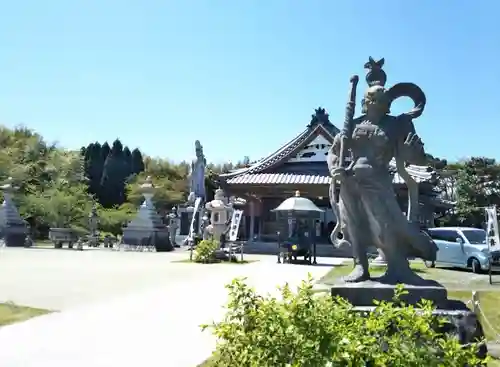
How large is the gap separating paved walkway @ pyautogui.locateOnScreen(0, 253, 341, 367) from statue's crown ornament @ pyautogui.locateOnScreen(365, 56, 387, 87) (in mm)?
3728

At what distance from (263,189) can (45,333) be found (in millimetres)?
24350

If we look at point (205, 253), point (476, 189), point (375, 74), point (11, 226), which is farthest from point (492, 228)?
point (476, 189)

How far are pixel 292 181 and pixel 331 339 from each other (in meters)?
26.8

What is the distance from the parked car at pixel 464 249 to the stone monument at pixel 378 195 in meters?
12.0

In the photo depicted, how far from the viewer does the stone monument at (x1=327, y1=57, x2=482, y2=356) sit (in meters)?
5.43

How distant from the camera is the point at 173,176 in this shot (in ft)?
196

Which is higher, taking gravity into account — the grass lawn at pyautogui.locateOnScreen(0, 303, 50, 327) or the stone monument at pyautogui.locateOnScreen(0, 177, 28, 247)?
the stone monument at pyautogui.locateOnScreen(0, 177, 28, 247)

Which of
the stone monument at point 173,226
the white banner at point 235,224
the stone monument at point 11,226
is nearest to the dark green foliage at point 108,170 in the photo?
the stone monument at point 173,226

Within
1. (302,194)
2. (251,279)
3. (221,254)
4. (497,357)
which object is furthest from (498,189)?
(497,357)

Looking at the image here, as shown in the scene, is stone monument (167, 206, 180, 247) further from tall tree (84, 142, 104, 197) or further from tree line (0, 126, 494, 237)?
tall tree (84, 142, 104, 197)

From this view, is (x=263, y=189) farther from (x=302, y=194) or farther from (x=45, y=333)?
(x=45, y=333)

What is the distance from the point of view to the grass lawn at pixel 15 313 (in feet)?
24.0

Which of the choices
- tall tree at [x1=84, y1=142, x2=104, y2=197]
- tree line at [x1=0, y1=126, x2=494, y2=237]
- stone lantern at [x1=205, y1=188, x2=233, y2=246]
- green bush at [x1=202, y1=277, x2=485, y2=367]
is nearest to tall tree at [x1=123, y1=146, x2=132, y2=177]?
tree line at [x1=0, y1=126, x2=494, y2=237]

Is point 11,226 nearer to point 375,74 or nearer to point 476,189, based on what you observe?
point 375,74
